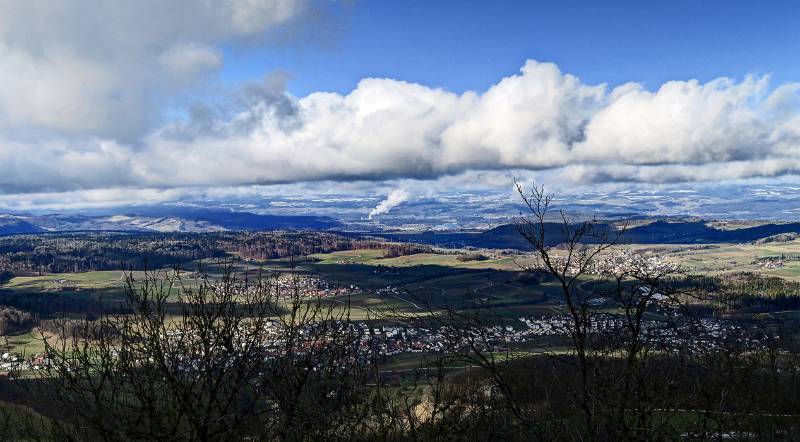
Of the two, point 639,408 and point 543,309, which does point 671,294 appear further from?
point 543,309

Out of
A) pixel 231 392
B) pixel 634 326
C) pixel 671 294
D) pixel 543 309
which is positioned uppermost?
pixel 671 294

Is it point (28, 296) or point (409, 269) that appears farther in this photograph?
point (409, 269)

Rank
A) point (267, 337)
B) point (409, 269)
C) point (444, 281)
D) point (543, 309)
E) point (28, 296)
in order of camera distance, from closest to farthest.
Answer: point (267, 337) → point (543, 309) → point (28, 296) → point (444, 281) → point (409, 269)

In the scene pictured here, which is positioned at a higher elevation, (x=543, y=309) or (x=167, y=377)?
(x=167, y=377)

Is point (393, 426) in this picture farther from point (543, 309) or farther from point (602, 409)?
point (543, 309)

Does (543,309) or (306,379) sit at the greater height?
(306,379)

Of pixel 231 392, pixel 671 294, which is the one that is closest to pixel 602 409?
pixel 671 294

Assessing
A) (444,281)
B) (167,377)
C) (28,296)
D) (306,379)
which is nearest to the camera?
(167,377)

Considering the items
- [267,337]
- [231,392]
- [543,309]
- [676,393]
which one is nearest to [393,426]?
[231,392]

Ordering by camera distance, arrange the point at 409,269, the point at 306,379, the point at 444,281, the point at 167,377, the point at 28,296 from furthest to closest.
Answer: the point at 409,269 < the point at 444,281 < the point at 28,296 < the point at 306,379 < the point at 167,377
